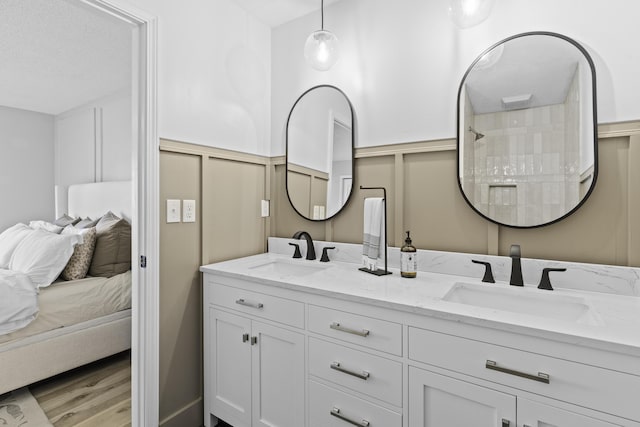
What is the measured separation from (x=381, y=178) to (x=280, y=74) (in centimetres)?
104

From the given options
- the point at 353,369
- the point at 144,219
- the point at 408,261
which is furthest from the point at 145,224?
the point at 408,261

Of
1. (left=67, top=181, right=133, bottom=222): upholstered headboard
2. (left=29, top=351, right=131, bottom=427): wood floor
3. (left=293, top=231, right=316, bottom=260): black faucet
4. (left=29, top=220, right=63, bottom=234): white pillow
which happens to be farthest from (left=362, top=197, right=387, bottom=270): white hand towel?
(left=29, top=220, right=63, bottom=234): white pillow

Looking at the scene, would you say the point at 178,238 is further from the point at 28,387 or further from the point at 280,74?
the point at 28,387

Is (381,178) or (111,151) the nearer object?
(381,178)

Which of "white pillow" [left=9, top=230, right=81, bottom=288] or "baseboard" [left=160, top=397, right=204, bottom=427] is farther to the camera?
"white pillow" [left=9, top=230, right=81, bottom=288]

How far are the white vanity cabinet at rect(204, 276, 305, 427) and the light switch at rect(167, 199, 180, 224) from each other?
36 cm

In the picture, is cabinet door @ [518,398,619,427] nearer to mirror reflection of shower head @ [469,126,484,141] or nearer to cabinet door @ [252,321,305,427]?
cabinet door @ [252,321,305,427]

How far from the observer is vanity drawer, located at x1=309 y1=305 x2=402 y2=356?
1213 millimetres

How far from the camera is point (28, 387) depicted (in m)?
2.20

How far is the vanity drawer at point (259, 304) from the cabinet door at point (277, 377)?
5 centimetres

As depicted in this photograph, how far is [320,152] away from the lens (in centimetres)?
206

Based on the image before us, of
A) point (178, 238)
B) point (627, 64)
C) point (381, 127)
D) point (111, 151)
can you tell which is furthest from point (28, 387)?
point (627, 64)

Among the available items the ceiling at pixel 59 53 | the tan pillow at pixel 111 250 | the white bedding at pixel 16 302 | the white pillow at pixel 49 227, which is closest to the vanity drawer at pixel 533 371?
the ceiling at pixel 59 53

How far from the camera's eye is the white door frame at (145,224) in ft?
5.21
